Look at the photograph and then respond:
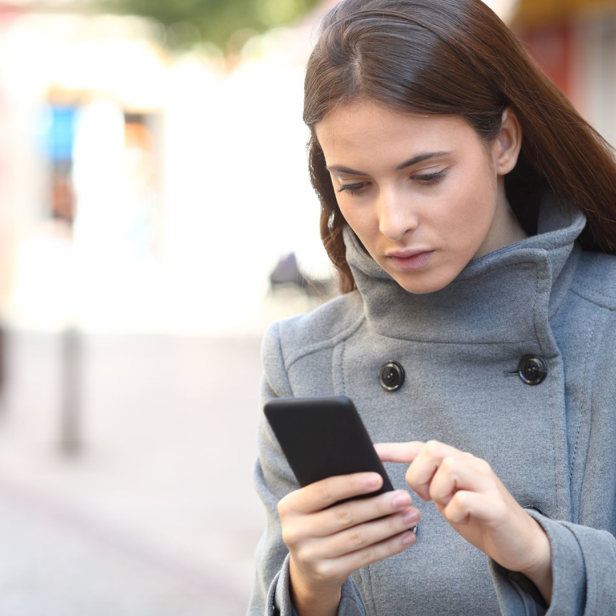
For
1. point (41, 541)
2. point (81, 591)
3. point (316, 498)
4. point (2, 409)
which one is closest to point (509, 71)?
point (316, 498)

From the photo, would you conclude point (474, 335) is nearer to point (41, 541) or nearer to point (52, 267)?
point (41, 541)

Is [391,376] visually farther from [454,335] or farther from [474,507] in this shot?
[474,507]

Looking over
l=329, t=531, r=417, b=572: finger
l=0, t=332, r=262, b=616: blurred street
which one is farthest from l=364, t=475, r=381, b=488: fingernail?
l=0, t=332, r=262, b=616: blurred street

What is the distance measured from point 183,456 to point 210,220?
15.7 meters

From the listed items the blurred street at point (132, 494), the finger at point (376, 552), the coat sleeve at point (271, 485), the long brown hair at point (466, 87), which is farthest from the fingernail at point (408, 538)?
the blurred street at point (132, 494)

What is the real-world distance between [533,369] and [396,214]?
0.37 meters

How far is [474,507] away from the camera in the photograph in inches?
55.9

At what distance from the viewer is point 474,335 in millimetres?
1872

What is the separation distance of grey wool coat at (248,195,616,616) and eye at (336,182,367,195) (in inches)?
6.4

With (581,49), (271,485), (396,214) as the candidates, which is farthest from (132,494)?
(581,49)

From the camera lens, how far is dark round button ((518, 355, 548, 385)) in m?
1.80

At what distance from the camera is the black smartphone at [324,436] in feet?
4.84

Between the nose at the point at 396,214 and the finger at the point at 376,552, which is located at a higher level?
the nose at the point at 396,214

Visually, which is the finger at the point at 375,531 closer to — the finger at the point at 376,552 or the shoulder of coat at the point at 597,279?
the finger at the point at 376,552
